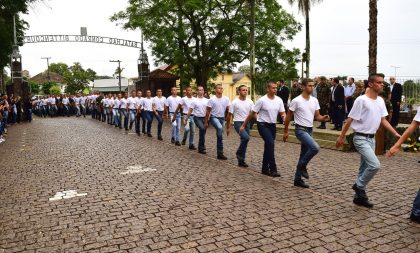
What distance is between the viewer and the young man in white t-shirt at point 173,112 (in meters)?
13.2

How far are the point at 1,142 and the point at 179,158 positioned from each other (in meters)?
9.00

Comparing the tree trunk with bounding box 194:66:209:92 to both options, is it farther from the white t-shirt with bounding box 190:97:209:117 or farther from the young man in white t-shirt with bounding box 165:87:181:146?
the white t-shirt with bounding box 190:97:209:117

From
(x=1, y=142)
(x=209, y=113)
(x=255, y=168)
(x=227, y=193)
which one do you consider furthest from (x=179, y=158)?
(x=1, y=142)

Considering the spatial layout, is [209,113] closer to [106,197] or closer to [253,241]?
[106,197]

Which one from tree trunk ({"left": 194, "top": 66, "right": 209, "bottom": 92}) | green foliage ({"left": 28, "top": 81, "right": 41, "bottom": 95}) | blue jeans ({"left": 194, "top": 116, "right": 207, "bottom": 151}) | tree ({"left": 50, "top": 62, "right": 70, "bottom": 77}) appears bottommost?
blue jeans ({"left": 194, "top": 116, "right": 207, "bottom": 151})

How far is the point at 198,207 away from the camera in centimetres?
571

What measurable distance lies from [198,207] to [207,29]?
2175 cm

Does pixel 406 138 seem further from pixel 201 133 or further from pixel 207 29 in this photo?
pixel 207 29

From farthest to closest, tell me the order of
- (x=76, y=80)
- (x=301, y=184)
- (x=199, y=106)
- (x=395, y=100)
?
(x=76, y=80) < (x=395, y=100) < (x=199, y=106) < (x=301, y=184)

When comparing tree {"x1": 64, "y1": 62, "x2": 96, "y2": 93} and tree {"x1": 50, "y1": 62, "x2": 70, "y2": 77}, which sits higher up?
tree {"x1": 50, "y1": 62, "x2": 70, "y2": 77}

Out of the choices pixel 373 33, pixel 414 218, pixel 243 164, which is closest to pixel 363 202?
pixel 414 218

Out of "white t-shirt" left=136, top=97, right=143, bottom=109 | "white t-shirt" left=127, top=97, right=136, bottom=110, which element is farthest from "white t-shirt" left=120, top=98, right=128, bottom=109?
"white t-shirt" left=136, top=97, right=143, bottom=109

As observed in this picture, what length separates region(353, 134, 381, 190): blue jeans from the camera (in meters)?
5.53

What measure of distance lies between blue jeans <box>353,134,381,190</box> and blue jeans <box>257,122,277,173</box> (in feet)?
7.54
